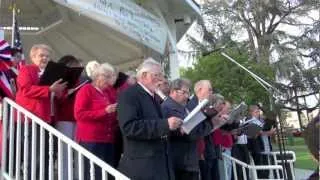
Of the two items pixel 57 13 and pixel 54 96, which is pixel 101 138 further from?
pixel 57 13

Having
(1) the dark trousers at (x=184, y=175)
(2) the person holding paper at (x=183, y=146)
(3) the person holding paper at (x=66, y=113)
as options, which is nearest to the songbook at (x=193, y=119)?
(2) the person holding paper at (x=183, y=146)

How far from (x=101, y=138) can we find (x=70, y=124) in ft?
1.77

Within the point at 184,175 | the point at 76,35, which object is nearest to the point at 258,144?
the point at 184,175

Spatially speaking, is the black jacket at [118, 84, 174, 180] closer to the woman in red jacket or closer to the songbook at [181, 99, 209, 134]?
the songbook at [181, 99, 209, 134]

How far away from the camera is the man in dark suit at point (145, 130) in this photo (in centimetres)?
381

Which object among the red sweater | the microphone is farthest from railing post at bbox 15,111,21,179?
the red sweater

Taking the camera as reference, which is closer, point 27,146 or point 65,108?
point 27,146

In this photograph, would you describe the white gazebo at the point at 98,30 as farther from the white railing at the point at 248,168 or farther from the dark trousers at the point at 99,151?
the dark trousers at the point at 99,151

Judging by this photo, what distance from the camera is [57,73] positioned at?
4.55m

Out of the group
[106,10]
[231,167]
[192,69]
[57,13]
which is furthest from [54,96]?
[192,69]

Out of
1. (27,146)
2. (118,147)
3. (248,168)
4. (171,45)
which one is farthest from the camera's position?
(171,45)

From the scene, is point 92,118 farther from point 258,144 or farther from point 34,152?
point 258,144

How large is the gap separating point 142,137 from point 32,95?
1.35 m

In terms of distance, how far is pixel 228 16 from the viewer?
3544cm
